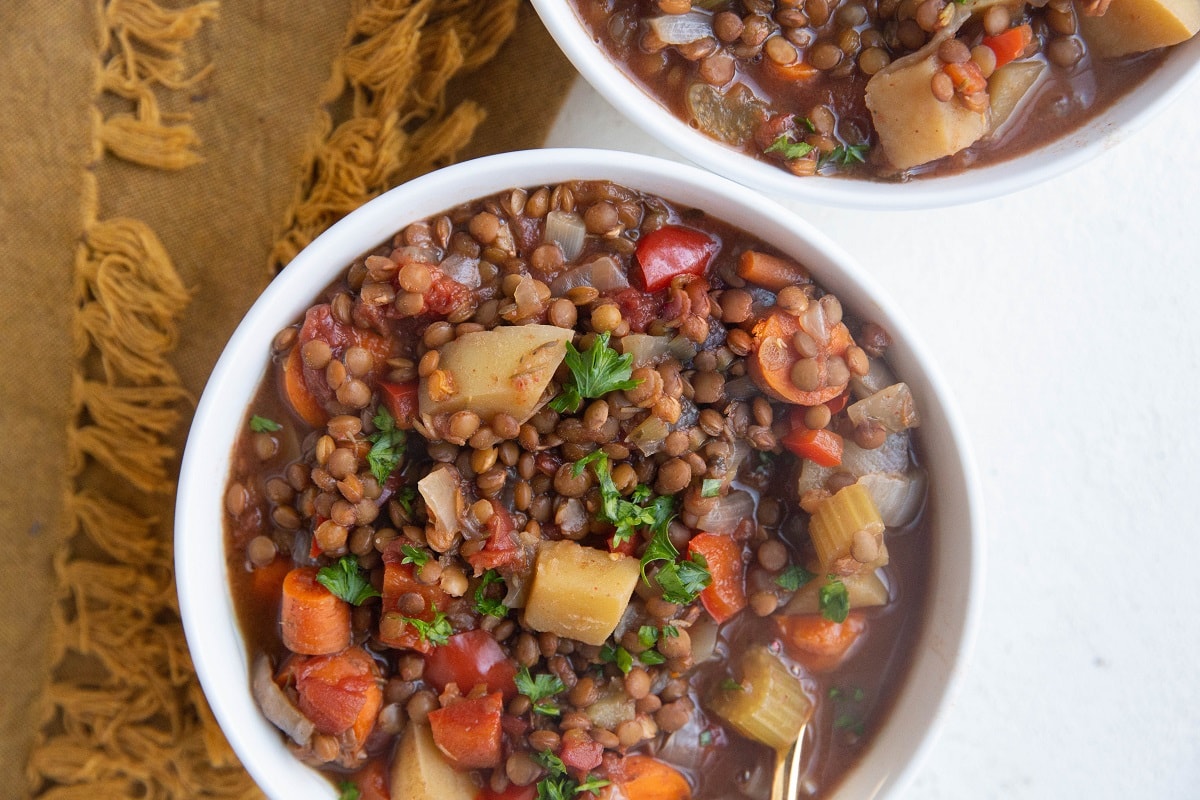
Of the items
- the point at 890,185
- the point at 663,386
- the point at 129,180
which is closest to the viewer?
the point at 663,386

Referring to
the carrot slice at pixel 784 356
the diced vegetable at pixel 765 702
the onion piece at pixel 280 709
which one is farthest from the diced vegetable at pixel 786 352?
the onion piece at pixel 280 709

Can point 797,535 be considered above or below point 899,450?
below

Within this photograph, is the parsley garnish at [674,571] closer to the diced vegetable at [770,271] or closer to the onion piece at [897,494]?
the onion piece at [897,494]

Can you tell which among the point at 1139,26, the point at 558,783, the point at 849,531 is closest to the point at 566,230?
the point at 849,531

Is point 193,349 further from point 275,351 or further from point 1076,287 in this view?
point 1076,287

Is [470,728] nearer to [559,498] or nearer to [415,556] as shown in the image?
[415,556]

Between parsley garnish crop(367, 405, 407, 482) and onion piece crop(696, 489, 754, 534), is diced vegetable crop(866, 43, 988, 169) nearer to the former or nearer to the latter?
onion piece crop(696, 489, 754, 534)

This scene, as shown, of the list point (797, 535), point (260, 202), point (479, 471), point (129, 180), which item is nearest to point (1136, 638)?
point (797, 535)
